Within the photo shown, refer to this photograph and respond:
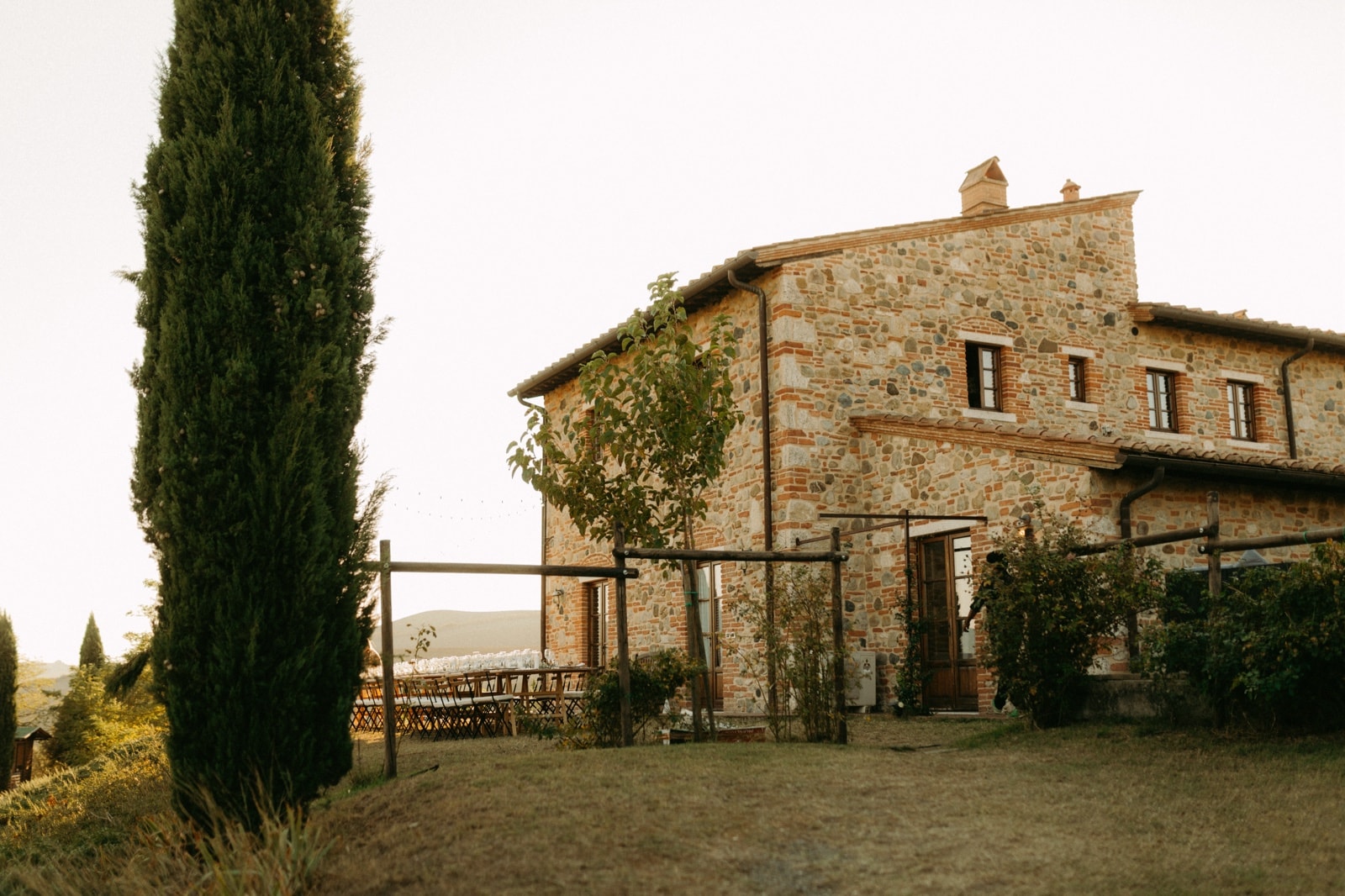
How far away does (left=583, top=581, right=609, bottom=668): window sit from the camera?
632 inches

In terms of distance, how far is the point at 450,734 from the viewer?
12.1 meters

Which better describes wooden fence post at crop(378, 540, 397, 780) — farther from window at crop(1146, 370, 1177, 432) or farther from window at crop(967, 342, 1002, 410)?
window at crop(1146, 370, 1177, 432)

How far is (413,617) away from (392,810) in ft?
221

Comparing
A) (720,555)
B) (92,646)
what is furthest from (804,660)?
(92,646)

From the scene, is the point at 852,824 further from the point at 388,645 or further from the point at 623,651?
the point at 388,645

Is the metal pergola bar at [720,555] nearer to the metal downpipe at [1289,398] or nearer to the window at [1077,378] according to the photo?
the window at [1077,378]

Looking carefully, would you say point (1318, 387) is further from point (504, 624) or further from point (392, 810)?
point (504, 624)

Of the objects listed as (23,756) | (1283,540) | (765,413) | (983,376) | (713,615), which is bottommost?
(23,756)

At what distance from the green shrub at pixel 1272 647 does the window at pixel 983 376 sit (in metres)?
6.50

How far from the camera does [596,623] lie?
54.3 feet

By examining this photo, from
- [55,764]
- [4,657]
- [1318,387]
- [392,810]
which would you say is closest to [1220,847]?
[392,810]

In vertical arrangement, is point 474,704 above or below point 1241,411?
below

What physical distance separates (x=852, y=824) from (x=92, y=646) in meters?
25.7

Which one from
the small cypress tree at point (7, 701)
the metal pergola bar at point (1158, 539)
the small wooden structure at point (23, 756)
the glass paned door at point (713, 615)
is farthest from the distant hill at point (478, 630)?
the metal pergola bar at point (1158, 539)
